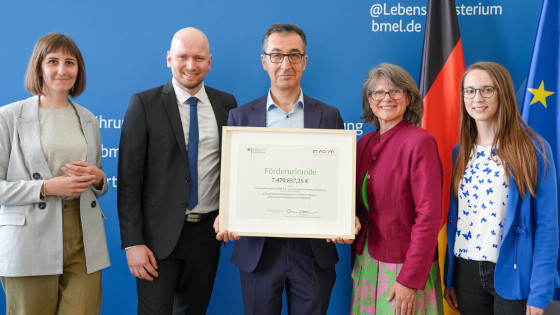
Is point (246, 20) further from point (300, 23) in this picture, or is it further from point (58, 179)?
point (58, 179)

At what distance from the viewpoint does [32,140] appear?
6.89 feet

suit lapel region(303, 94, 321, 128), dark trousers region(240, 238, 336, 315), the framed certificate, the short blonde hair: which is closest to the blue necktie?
the framed certificate

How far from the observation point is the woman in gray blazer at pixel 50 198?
206 cm

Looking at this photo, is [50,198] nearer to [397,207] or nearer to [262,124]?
[262,124]

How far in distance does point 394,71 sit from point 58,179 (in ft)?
5.38

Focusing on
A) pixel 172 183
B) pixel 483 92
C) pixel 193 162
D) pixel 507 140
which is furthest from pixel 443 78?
pixel 172 183

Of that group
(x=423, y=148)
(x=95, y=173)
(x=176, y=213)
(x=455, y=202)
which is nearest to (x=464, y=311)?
(x=455, y=202)

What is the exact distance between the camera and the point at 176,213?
7.43 ft

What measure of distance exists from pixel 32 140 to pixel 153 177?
0.58 m

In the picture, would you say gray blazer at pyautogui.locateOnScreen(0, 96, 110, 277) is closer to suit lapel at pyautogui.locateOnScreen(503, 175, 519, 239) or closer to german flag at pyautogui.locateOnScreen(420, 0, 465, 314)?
suit lapel at pyautogui.locateOnScreen(503, 175, 519, 239)

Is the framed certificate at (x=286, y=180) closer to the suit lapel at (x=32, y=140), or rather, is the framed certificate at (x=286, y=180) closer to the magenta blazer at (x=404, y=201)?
the magenta blazer at (x=404, y=201)

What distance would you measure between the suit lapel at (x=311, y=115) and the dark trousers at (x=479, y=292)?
95cm
